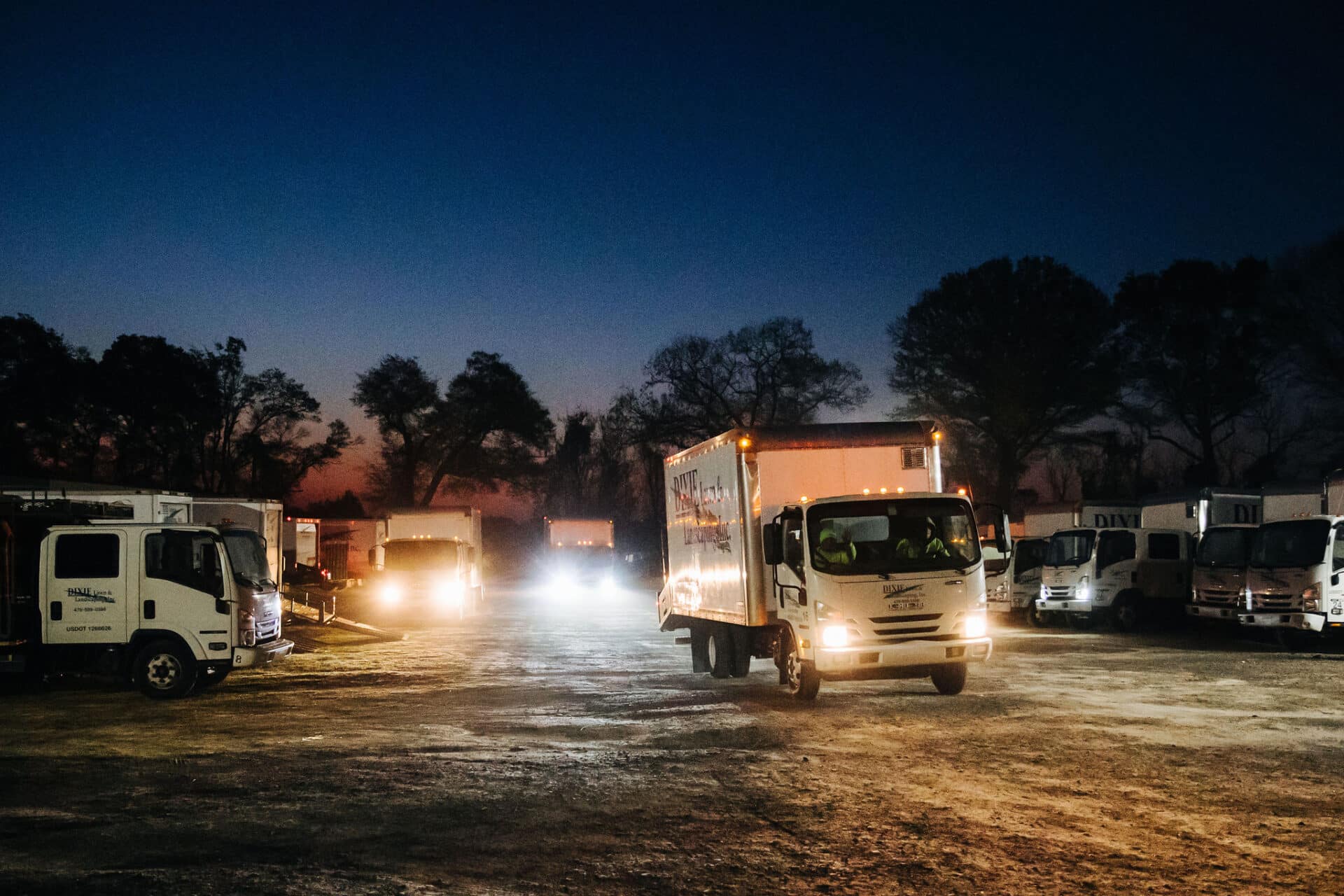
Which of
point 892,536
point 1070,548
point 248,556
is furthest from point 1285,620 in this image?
point 248,556

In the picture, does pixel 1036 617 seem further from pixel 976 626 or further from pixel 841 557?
pixel 841 557

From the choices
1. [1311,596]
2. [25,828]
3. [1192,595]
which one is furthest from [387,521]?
[25,828]

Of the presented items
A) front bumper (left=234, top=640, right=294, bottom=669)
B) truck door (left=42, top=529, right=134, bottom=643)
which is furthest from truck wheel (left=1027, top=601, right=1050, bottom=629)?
truck door (left=42, top=529, right=134, bottom=643)

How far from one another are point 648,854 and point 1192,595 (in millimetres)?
18776

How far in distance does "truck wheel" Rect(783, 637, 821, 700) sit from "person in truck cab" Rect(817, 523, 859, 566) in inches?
46.0

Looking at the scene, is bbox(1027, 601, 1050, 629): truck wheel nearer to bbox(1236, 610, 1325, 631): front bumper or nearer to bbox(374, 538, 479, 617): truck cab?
bbox(1236, 610, 1325, 631): front bumper

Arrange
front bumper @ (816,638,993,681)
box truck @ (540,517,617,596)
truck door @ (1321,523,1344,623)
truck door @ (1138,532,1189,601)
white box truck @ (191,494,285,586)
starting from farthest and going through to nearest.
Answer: box truck @ (540,517,617,596)
white box truck @ (191,494,285,586)
truck door @ (1138,532,1189,601)
truck door @ (1321,523,1344,623)
front bumper @ (816,638,993,681)

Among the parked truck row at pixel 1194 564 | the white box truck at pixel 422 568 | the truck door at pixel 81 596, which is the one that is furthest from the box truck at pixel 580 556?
the truck door at pixel 81 596

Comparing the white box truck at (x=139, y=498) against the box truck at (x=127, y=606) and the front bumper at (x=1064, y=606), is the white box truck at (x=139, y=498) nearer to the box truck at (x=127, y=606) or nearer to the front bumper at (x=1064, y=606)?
the box truck at (x=127, y=606)

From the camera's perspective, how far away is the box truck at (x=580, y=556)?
47781 mm

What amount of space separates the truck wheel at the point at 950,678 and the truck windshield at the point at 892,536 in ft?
4.51

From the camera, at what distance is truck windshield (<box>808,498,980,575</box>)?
12766 mm

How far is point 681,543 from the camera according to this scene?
17312mm

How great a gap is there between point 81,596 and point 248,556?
2.11 meters
